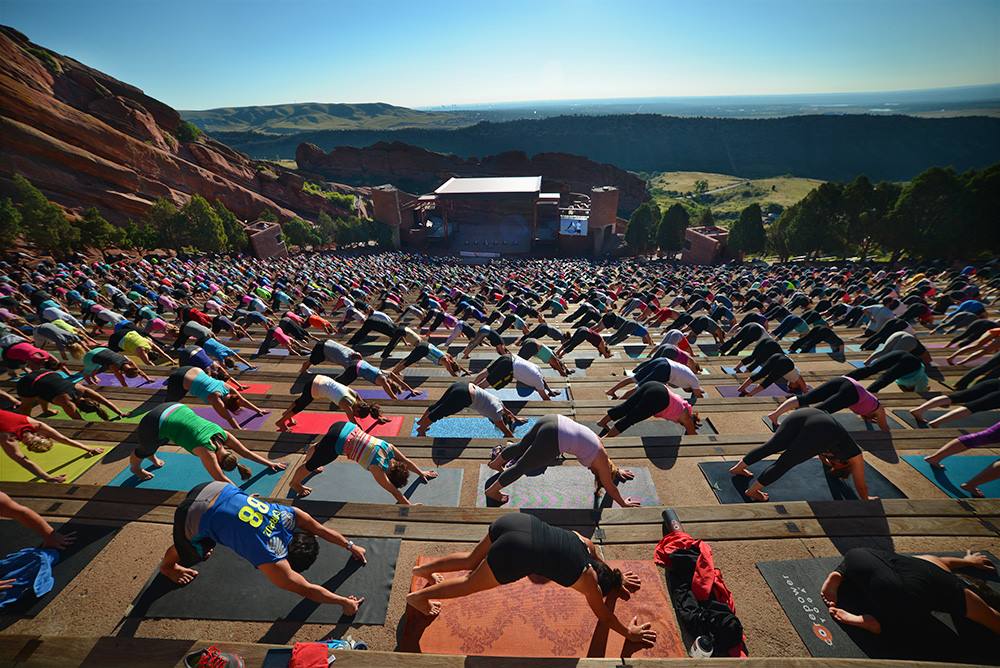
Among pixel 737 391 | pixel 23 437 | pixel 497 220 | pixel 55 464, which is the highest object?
pixel 23 437

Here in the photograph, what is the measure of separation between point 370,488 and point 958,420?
11.8m

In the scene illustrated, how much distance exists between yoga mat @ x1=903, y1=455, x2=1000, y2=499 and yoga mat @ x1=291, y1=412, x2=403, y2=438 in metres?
9.71

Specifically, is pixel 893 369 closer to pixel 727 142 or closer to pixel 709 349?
pixel 709 349

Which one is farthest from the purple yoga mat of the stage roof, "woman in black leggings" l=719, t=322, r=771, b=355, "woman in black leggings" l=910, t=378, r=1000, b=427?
the stage roof

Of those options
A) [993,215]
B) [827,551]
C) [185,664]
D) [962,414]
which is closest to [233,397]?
[185,664]

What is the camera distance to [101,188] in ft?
145

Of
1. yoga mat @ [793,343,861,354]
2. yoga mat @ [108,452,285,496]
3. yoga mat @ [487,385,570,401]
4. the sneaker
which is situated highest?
the sneaker

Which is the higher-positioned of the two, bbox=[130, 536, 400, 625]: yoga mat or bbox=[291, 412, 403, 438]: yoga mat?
bbox=[130, 536, 400, 625]: yoga mat

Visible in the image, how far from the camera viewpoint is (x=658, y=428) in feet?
30.2

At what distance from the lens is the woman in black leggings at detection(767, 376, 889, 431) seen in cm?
755

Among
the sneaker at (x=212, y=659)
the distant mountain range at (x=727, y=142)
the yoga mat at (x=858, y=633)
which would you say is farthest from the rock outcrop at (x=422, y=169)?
the sneaker at (x=212, y=659)

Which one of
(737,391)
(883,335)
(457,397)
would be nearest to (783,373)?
(737,391)

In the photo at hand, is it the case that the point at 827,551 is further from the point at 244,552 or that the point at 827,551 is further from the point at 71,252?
the point at 71,252

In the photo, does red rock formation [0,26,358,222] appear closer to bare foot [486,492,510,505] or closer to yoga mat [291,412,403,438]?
yoga mat [291,412,403,438]
